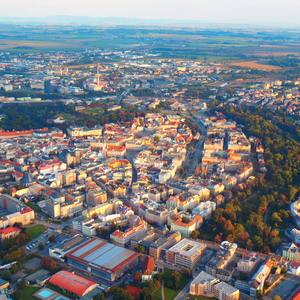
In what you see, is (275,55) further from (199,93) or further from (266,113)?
(266,113)

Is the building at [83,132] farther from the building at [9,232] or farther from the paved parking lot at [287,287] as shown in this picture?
the paved parking lot at [287,287]

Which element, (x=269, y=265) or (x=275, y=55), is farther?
(x=275, y=55)

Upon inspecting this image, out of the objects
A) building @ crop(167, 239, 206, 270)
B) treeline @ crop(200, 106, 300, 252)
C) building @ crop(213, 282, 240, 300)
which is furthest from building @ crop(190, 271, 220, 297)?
treeline @ crop(200, 106, 300, 252)

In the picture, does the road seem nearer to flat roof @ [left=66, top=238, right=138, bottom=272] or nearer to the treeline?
flat roof @ [left=66, top=238, right=138, bottom=272]

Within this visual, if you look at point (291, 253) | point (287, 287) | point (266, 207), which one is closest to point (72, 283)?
point (287, 287)

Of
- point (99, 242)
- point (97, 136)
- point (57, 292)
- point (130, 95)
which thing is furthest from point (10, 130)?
point (57, 292)

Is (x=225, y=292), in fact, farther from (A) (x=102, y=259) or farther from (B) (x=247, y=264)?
(A) (x=102, y=259)
